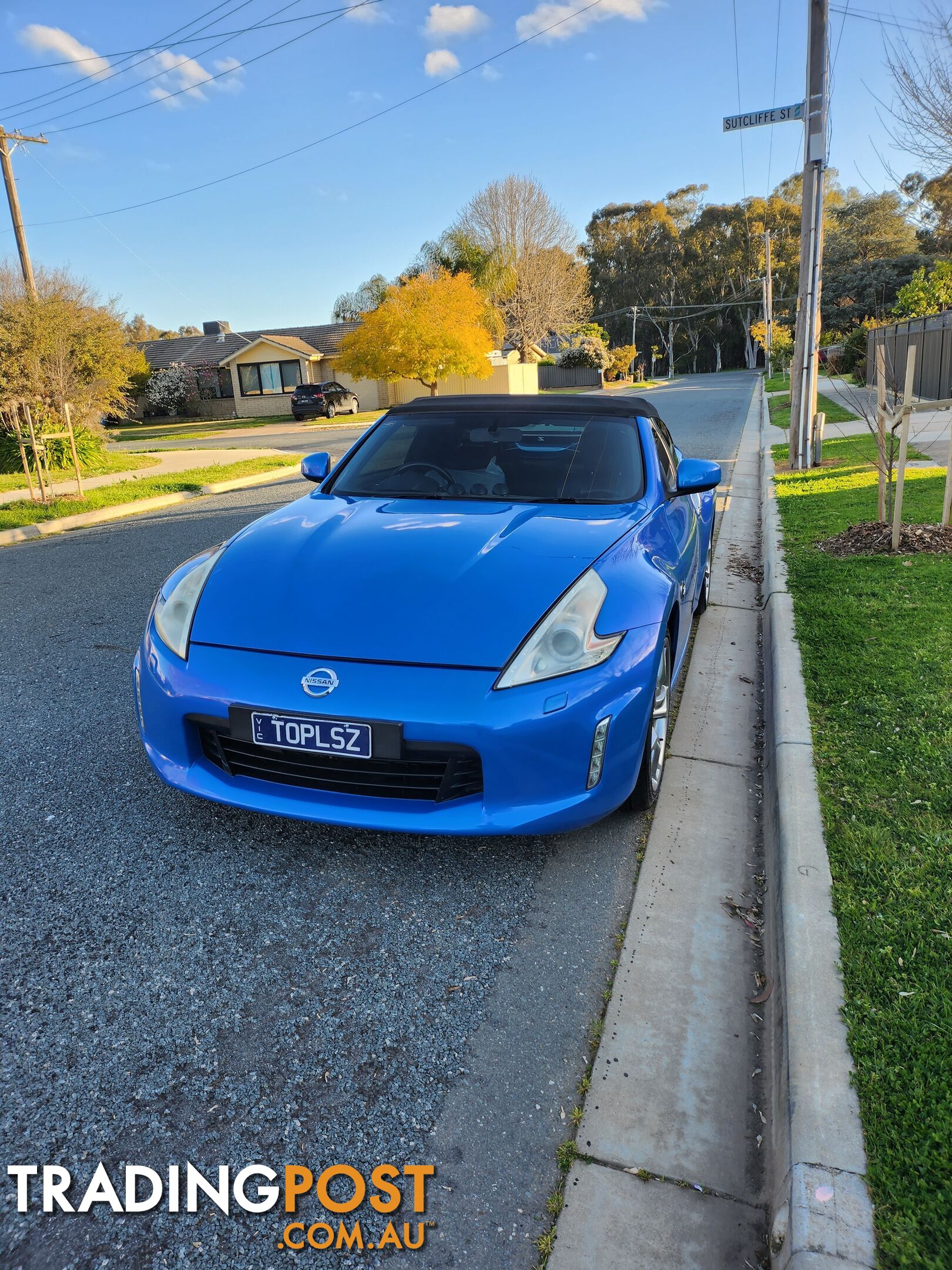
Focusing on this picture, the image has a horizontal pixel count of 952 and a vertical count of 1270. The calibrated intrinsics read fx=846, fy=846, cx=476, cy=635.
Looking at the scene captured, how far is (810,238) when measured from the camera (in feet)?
37.7

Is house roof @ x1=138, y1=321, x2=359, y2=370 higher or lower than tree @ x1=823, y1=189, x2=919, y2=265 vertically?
lower

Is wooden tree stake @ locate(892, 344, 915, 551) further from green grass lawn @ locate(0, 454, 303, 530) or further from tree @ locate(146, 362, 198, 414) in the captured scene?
tree @ locate(146, 362, 198, 414)

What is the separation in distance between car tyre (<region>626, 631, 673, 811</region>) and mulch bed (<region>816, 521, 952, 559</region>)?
390cm

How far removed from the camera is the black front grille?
248cm

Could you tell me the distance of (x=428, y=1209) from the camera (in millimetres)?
1684

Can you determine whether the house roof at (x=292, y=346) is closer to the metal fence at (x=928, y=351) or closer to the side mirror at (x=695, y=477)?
the metal fence at (x=928, y=351)

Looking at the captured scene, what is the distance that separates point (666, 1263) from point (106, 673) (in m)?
4.03

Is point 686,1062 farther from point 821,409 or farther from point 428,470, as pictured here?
point 821,409

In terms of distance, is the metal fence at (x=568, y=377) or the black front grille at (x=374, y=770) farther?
the metal fence at (x=568, y=377)

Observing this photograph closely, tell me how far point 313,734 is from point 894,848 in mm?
1841

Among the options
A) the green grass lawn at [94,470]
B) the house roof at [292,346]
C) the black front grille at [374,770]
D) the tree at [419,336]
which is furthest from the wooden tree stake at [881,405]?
the house roof at [292,346]

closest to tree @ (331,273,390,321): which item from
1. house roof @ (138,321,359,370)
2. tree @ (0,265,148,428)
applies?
house roof @ (138,321,359,370)

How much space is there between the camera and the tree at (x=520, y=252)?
48250mm

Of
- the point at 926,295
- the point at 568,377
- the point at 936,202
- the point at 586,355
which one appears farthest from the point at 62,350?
the point at 568,377
